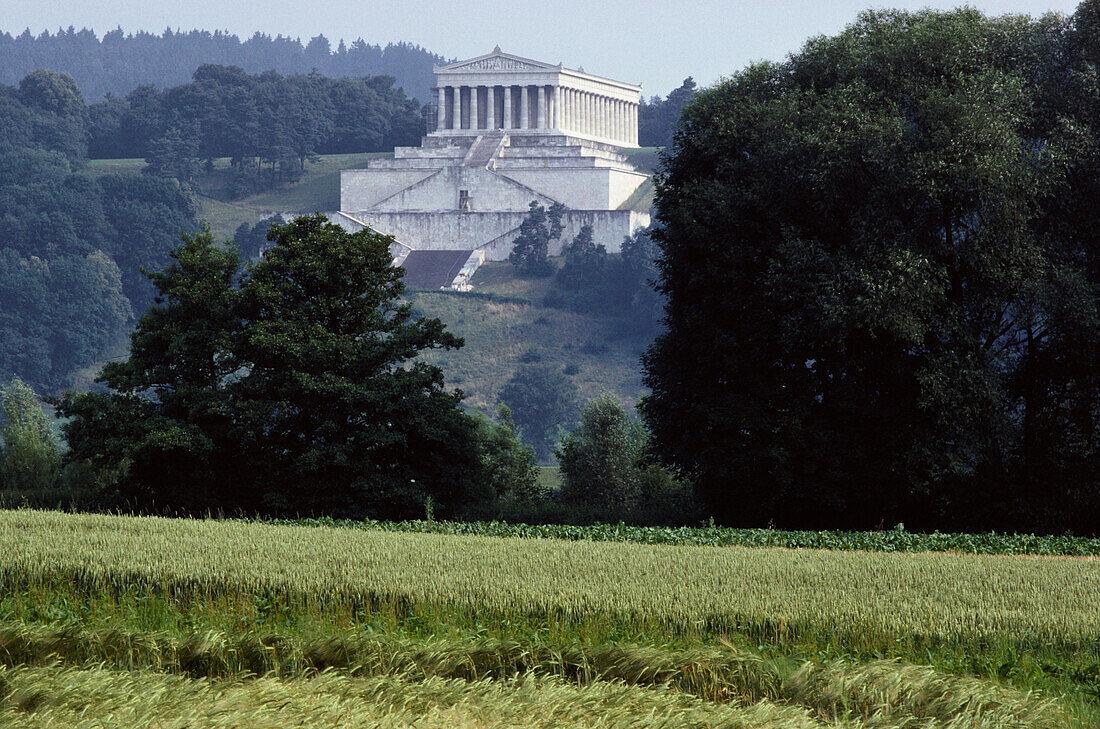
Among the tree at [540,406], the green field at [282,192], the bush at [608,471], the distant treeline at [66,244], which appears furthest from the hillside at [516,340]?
the bush at [608,471]

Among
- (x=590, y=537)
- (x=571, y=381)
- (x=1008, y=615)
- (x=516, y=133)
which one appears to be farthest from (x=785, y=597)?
(x=516, y=133)

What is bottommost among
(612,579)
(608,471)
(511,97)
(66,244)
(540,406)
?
(608,471)

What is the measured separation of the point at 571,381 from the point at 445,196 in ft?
120

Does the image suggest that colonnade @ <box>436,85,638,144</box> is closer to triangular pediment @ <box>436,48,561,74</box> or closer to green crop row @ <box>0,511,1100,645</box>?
triangular pediment @ <box>436,48,561,74</box>

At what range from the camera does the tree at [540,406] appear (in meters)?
114

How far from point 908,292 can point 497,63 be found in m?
151

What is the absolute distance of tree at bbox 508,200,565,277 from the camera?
451 feet

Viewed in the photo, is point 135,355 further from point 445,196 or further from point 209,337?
point 445,196

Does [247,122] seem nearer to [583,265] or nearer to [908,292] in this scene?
[583,265]

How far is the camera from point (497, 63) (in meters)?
176

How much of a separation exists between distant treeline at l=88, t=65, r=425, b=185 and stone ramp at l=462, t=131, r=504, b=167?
86.3ft

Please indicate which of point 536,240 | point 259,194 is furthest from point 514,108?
point 536,240

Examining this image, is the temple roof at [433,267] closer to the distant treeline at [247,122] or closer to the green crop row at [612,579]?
the distant treeline at [247,122]

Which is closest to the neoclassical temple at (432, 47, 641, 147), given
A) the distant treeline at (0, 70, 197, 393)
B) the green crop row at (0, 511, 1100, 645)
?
the distant treeline at (0, 70, 197, 393)
